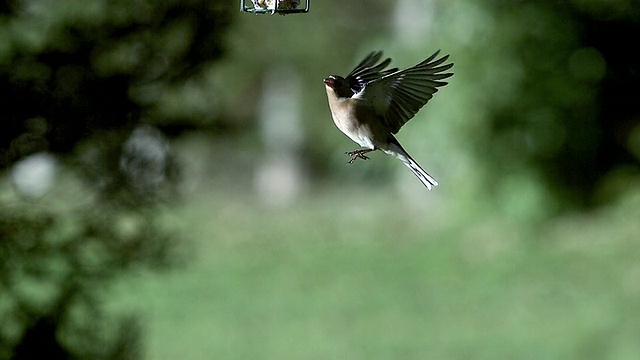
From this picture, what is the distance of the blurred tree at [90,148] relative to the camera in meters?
2.68

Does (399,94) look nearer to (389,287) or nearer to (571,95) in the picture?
(389,287)

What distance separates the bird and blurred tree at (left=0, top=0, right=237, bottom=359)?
58.8 inches

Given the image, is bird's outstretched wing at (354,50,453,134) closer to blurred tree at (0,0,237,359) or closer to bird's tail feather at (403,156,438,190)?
bird's tail feather at (403,156,438,190)

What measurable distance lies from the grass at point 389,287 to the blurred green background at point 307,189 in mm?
20

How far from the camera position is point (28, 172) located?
3012 millimetres

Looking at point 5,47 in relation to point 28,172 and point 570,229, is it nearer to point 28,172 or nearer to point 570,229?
point 28,172

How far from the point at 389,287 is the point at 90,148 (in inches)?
136

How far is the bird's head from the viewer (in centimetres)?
128

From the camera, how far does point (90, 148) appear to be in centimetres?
278

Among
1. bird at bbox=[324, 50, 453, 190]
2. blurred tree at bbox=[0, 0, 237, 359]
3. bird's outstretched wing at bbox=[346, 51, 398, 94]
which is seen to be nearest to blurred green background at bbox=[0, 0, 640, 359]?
blurred tree at bbox=[0, 0, 237, 359]

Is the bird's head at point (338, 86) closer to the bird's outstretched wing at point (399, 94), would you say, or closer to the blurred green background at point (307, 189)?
the bird's outstretched wing at point (399, 94)

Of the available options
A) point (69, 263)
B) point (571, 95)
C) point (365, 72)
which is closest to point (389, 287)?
point (571, 95)

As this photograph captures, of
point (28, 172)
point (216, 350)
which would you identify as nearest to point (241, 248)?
point (216, 350)

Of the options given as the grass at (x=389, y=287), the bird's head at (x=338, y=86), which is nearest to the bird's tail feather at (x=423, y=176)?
the bird's head at (x=338, y=86)
